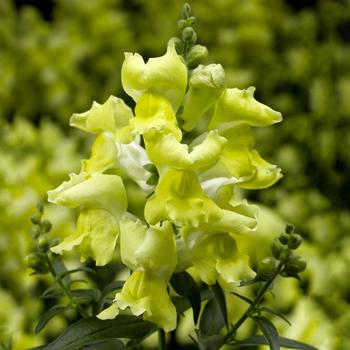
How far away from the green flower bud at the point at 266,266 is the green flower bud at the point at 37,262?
282mm

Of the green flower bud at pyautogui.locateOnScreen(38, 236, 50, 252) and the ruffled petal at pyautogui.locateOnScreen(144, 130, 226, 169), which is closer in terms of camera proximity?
the ruffled petal at pyautogui.locateOnScreen(144, 130, 226, 169)

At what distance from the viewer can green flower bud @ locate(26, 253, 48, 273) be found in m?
1.08

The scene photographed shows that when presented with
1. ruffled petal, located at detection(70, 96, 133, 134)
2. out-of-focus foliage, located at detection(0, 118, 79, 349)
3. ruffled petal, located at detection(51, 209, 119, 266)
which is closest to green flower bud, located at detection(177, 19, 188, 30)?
ruffled petal, located at detection(70, 96, 133, 134)

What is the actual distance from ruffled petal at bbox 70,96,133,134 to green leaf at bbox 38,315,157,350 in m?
0.22

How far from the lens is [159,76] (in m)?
0.97

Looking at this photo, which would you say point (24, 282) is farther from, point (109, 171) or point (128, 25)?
point (128, 25)

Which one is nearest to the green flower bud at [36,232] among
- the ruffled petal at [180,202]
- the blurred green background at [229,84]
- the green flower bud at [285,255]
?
the ruffled petal at [180,202]

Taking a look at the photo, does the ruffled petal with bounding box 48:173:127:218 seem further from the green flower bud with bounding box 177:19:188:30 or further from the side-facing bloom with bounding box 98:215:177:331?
the green flower bud with bounding box 177:19:188:30

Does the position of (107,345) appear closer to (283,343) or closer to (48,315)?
(48,315)

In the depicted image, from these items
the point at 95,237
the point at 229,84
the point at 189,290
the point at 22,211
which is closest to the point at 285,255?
the point at 189,290

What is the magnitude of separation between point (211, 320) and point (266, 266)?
108 mm

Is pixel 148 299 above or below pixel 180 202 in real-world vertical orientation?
below

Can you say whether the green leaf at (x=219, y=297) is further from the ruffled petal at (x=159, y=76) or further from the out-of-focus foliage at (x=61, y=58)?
the out-of-focus foliage at (x=61, y=58)

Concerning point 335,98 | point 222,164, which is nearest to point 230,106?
point 222,164
